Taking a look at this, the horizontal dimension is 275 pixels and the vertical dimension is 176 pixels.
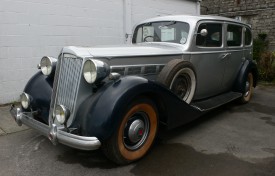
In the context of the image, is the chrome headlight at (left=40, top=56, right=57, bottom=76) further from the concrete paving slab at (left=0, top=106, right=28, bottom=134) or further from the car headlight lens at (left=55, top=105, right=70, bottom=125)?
the concrete paving slab at (left=0, top=106, right=28, bottom=134)

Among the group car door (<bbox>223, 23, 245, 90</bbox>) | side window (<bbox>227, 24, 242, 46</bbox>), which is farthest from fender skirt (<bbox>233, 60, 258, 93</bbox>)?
side window (<bbox>227, 24, 242, 46</bbox>)

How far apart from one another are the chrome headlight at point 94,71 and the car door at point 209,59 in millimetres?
1808

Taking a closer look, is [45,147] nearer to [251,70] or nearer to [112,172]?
[112,172]

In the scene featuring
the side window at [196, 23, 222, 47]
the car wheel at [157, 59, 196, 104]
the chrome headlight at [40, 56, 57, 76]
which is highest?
the side window at [196, 23, 222, 47]

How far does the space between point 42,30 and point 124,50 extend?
310 cm

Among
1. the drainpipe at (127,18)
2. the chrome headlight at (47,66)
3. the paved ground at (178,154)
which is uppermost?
the drainpipe at (127,18)

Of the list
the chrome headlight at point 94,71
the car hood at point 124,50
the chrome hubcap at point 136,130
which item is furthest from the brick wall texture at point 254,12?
the chrome headlight at point 94,71

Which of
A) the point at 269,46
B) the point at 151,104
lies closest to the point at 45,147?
the point at 151,104

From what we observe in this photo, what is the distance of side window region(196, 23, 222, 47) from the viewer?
15.5 feet

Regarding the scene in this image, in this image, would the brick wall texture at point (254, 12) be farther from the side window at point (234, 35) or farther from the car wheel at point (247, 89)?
the side window at point (234, 35)

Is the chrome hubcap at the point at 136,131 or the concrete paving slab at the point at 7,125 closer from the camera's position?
the chrome hubcap at the point at 136,131

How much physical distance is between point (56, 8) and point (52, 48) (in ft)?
2.86

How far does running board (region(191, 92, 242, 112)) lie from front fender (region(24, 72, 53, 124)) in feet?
6.74

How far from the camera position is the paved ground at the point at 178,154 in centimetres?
322
